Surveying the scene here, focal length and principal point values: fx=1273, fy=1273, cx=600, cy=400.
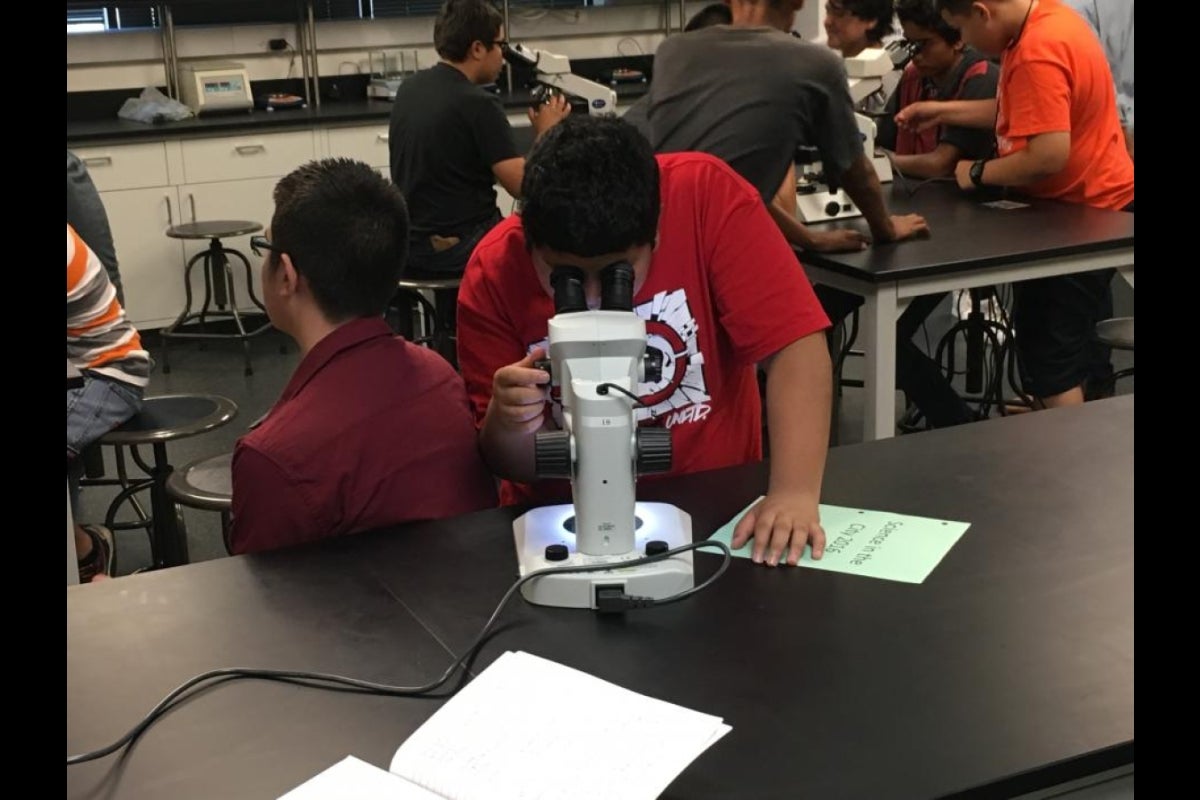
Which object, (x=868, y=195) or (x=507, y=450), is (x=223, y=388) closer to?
(x=868, y=195)

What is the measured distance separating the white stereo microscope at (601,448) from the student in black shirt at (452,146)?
2.65 metres

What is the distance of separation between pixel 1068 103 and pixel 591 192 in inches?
85.4

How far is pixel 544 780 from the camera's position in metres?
1.00

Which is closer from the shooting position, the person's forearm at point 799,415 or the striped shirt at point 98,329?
the person's forearm at point 799,415

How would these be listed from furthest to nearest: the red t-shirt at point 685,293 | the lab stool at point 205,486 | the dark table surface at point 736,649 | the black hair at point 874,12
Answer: the black hair at point 874,12 → the lab stool at point 205,486 → the red t-shirt at point 685,293 → the dark table surface at point 736,649

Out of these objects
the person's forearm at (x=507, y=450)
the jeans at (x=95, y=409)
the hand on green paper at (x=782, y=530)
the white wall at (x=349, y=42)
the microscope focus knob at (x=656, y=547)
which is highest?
the white wall at (x=349, y=42)

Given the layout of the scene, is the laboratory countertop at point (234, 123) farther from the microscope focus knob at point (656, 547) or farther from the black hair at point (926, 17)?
the microscope focus knob at point (656, 547)

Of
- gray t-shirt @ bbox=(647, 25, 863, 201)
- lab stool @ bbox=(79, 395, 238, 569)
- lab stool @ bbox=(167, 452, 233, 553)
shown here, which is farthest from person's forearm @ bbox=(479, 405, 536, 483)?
gray t-shirt @ bbox=(647, 25, 863, 201)

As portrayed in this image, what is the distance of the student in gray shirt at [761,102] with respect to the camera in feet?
8.99

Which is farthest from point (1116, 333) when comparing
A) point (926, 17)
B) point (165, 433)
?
point (165, 433)

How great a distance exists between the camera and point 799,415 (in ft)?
5.11

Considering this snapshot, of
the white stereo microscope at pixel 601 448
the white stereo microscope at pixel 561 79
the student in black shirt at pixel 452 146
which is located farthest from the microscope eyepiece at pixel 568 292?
the white stereo microscope at pixel 561 79
